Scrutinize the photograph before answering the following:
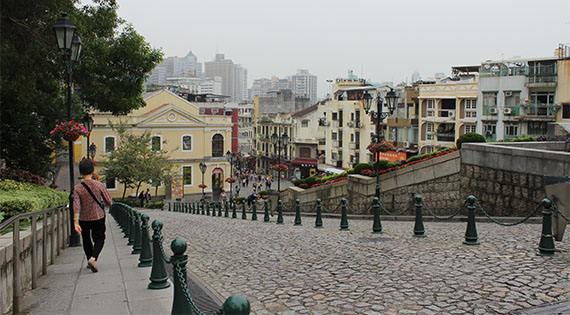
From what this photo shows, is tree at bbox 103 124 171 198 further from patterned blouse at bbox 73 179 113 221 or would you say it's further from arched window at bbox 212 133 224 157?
patterned blouse at bbox 73 179 113 221

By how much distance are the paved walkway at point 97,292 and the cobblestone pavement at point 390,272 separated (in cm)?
125

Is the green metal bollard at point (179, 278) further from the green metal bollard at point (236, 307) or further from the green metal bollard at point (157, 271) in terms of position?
the green metal bollard at point (236, 307)

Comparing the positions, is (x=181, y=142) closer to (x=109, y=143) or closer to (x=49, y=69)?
(x=109, y=143)

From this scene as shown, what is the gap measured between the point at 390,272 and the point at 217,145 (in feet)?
150

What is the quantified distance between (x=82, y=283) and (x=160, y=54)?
13623 millimetres

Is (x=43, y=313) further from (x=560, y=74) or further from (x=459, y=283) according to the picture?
(x=560, y=74)

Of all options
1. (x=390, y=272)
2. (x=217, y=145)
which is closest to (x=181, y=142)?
(x=217, y=145)

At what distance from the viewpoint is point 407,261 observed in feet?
27.8

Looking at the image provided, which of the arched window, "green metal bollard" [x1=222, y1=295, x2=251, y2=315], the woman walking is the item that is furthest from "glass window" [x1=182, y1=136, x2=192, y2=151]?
"green metal bollard" [x1=222, y1=295, x2=251, y2=315]

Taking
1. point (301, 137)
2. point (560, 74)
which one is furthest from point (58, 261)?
point (301, 137)

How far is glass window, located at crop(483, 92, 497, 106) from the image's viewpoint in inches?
1419

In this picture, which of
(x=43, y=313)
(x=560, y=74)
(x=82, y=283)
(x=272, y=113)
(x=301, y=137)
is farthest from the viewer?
(x=272, y=113)

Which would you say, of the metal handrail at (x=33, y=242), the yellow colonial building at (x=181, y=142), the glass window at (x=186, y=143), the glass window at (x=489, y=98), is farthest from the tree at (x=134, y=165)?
the metal handrail at (x=33, y=242)

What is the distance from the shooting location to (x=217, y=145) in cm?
5253
